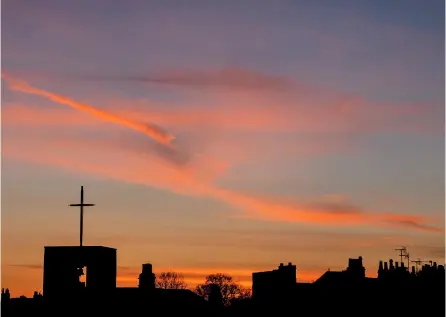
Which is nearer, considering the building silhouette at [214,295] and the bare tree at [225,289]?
the building silhouette at [214,295]

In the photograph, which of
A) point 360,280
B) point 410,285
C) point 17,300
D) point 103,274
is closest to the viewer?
point 103,274

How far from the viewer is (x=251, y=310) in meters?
62.1

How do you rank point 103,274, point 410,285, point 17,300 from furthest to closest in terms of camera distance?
1. point 17,300
2. point 410,285
3. point 103,274

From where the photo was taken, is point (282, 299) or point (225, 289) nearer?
point (282, 299)

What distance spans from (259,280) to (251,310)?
1914mm

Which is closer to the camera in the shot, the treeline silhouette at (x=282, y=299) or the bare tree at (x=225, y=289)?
the treeline silhouette at (x=282, y=299)

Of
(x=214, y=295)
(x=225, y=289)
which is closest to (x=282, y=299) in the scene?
(x=214, y=295)

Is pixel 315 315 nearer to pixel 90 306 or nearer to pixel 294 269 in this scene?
pixel 294 269

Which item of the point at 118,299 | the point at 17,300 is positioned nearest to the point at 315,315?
the point at 118,299

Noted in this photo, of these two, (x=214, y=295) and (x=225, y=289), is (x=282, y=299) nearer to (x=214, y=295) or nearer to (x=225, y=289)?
(x=214, y=295)

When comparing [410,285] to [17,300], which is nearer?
[410,285]

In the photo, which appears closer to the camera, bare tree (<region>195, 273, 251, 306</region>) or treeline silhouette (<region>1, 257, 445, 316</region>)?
treeline silhouette (<region>1, 257, 445, 316</region>)

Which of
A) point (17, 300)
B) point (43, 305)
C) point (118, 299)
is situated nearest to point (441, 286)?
point (118, 299)

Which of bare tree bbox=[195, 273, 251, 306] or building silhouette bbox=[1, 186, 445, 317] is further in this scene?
bare tree bbox=[195, 273, 251, 306]
